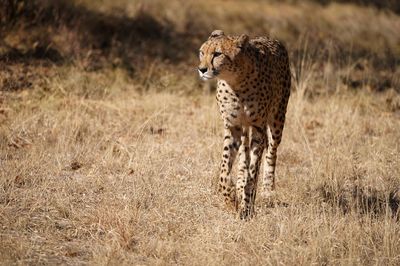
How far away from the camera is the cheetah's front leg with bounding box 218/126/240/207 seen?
17.4 ft

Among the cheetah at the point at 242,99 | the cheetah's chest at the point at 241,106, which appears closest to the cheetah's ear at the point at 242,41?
the cheetah at the point at 242,99

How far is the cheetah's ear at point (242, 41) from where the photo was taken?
5.06 m

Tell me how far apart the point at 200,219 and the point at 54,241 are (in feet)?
3.48

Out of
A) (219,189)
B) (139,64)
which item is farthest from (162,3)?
(219,189)

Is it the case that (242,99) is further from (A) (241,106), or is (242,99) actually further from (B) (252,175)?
(B) (252,175)

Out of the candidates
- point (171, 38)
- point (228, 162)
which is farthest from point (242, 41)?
point (171, 38)

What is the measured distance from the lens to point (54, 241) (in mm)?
4449

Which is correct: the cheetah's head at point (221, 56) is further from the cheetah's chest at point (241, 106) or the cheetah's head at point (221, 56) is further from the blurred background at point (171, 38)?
the blurred background at point (171, 38)

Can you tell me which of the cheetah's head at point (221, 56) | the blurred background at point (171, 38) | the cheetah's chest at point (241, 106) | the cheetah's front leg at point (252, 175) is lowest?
the blurred background at point (171, 38)

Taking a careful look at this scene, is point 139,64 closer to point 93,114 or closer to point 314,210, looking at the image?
point 93,114

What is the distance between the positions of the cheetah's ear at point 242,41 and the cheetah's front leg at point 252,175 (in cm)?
61

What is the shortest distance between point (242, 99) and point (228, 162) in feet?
1.72

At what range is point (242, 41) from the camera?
16.7 feet

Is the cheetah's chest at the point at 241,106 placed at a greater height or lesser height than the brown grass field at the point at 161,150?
greater
